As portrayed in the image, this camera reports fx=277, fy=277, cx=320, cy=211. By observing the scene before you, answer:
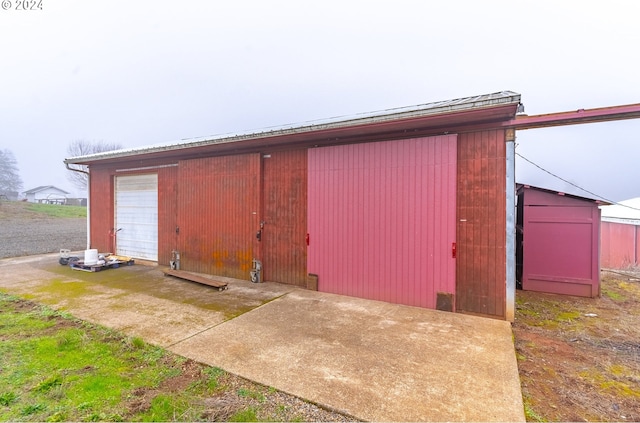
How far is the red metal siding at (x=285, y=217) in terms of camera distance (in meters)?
5.39

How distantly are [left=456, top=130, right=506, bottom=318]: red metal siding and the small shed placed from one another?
217cm

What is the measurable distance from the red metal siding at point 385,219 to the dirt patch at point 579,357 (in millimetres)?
1243

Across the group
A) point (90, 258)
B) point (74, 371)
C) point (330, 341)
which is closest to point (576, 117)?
point (330, 341)

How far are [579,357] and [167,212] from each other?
804 centimetres

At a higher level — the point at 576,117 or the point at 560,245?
the point at 576,117

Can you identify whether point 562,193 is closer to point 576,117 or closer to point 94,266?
point 576,117

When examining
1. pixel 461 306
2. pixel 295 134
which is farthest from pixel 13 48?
pixel 461 306

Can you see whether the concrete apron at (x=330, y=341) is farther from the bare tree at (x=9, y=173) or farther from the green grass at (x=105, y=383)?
the bare tree at (x=9, y=173)

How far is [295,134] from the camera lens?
4816mm

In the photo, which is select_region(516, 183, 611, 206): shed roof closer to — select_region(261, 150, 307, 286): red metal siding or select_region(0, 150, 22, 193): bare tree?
select_region(261, 150, 307, 286): red metal siding

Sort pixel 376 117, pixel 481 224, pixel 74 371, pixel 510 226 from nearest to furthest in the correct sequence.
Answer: pixel 74 371 → pixel 510 226 → pixel 481 224 → pixel 376 117

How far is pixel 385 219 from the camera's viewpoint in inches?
180

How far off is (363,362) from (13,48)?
12.0 m

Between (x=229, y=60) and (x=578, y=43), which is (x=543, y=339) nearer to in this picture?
(x=578, y=43)
